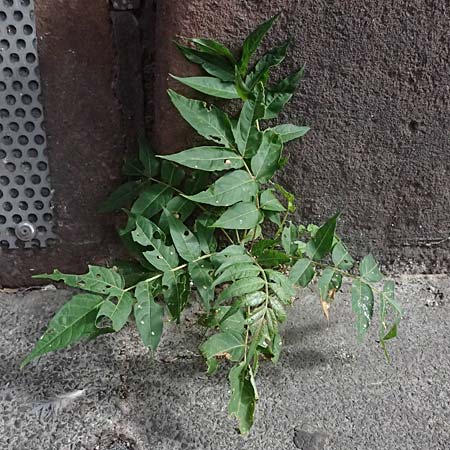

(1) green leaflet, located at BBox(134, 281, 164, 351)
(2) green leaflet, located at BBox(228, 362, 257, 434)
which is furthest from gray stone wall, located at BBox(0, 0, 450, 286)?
(2) green leaflet, located at BBox(228, 362, 257, 434)

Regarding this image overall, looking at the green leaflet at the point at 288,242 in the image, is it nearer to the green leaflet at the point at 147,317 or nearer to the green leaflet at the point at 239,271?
the green leaflet at the point at 239,271

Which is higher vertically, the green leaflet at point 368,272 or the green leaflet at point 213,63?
the green leaflet at point 213,63

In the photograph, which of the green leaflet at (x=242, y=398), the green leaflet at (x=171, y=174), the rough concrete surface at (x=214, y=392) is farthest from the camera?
the green leaflet at (x=171, y=174)

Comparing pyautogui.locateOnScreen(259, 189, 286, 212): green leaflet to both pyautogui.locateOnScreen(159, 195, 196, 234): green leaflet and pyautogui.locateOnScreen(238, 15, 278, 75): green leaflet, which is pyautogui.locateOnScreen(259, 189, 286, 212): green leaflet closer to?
pyautogui.locateOnScreen(159, 195, 196, 234): green leaflet

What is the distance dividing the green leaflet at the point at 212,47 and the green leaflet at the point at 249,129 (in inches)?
5.1

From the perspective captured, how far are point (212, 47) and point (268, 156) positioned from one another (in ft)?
1.00

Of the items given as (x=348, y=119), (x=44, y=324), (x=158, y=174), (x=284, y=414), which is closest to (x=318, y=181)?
(x=348, y=119)

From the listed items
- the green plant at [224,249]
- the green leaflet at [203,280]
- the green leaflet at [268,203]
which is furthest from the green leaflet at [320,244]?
the green leaflet at [203,280]

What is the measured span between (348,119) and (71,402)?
3.43 ft

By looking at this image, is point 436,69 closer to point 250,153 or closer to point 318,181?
point 318,181

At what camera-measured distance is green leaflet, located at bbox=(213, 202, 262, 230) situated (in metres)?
1.33

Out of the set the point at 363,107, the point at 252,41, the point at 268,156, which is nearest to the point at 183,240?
the point at 268,156

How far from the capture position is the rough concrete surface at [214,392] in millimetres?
1317

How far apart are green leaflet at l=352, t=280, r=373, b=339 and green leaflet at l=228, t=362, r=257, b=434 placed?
0.96ft
